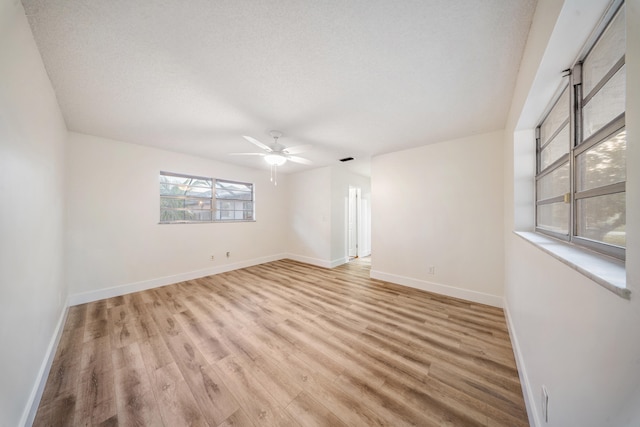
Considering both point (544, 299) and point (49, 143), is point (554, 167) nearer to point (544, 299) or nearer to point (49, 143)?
point (544, 299)

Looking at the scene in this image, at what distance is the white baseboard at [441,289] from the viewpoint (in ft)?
8.70

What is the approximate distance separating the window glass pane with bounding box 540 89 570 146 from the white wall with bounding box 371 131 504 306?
904mm

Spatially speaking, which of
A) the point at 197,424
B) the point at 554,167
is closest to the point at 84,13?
the point at 197,424

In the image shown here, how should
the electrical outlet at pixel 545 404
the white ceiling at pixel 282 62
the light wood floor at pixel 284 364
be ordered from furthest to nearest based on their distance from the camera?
the light wood floor at pixel 284 364 → the white ceiling at pixel 282 62 → the electrical outlet at pixel 545 404

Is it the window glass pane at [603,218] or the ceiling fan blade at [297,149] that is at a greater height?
the ceiling fan blade at [297,149]

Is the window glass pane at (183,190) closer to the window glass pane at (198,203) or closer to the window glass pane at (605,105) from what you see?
the window glass pane at (198,203)

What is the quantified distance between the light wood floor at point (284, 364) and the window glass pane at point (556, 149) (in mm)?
1689

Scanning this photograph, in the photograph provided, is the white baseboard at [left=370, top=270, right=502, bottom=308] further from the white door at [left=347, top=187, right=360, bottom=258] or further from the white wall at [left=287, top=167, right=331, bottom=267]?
the white door at [left=347, top=187, right=360, bottom=258]

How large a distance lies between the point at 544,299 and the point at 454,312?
1576 millimetres

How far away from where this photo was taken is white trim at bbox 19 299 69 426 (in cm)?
117

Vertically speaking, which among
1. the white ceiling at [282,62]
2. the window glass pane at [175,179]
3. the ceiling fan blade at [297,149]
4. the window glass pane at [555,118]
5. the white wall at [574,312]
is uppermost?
the white ceiling at [282,62]

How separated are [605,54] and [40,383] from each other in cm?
389

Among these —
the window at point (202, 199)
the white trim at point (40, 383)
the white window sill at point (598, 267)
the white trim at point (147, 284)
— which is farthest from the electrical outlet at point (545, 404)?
the window at point (202, 199)

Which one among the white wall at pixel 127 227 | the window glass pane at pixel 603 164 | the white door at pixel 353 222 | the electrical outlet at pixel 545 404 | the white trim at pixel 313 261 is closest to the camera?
the window glass pane at pixel 603 164
